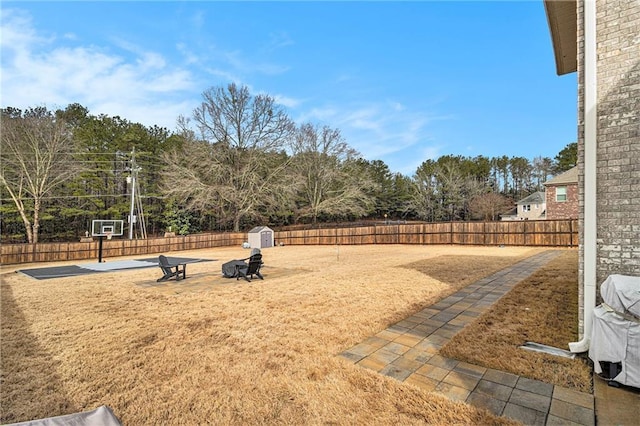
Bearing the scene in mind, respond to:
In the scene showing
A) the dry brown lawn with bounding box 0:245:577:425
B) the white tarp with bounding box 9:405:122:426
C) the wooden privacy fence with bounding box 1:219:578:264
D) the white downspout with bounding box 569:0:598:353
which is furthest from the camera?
the wooden privacy fence with bounding box 1:219:578:264

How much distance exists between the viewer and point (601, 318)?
8.68ft

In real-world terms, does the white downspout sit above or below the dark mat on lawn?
above

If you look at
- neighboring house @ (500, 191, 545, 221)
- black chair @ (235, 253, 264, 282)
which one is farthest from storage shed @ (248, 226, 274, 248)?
neighboring house @ (500, 191, 545, 221)

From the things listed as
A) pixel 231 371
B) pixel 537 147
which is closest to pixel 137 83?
pixel 231 371

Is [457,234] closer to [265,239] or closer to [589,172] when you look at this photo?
[265,239]

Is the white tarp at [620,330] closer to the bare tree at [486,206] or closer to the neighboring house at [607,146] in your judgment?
the neighboring house at [607,146]

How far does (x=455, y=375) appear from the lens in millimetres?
2746

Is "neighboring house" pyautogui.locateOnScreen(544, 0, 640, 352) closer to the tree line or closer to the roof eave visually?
the roof eave

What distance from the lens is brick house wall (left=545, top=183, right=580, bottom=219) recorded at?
21.8 metres

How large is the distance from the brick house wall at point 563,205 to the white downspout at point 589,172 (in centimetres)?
2372

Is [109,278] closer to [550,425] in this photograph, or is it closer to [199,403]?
[199,403]

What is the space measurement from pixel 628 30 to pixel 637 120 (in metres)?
0.93

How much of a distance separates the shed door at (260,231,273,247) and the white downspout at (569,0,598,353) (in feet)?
58.0

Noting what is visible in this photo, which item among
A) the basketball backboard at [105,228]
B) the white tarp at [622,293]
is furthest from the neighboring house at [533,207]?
the basketball backboard at [105,228]
